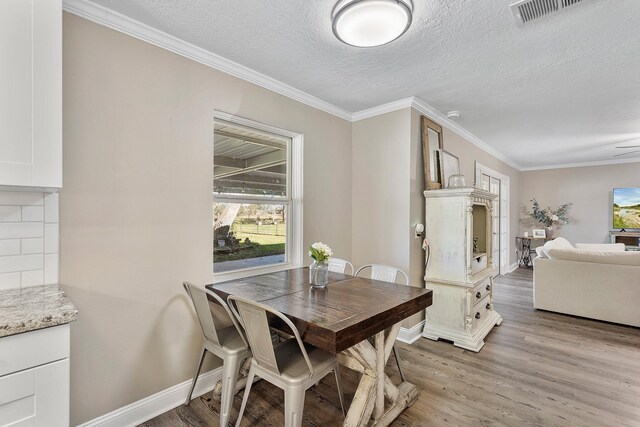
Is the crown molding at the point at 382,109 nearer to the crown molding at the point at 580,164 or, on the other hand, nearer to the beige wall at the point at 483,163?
the beige wall at the point at 483,163

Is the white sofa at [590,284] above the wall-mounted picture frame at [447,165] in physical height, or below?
below

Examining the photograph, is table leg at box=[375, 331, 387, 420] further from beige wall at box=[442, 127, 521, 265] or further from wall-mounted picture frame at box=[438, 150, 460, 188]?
beige wall at box=[442, 127, 521, 265]

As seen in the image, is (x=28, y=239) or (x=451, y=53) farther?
(x=451, y=53)

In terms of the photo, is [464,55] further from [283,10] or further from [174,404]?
[174,404]

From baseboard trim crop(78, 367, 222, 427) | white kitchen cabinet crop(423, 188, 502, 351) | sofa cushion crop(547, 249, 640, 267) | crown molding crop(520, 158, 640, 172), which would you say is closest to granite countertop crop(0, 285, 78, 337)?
baseboard trim crop(78, 367, 222, 427)

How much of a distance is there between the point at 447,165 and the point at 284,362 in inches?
119

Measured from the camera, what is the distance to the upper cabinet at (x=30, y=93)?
4.14ft

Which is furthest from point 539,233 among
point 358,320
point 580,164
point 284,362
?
point 284,362

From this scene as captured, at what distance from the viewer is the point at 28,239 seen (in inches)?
61.7

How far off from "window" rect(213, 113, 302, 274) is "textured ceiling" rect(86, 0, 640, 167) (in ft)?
1.80

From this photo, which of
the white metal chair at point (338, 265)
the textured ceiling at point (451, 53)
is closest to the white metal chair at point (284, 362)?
the white metal chair at point (338, 265)

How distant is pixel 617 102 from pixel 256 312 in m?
4.10

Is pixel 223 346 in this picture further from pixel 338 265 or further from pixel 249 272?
pixel 338 265

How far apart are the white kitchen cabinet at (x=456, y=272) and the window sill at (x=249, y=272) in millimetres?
1522
